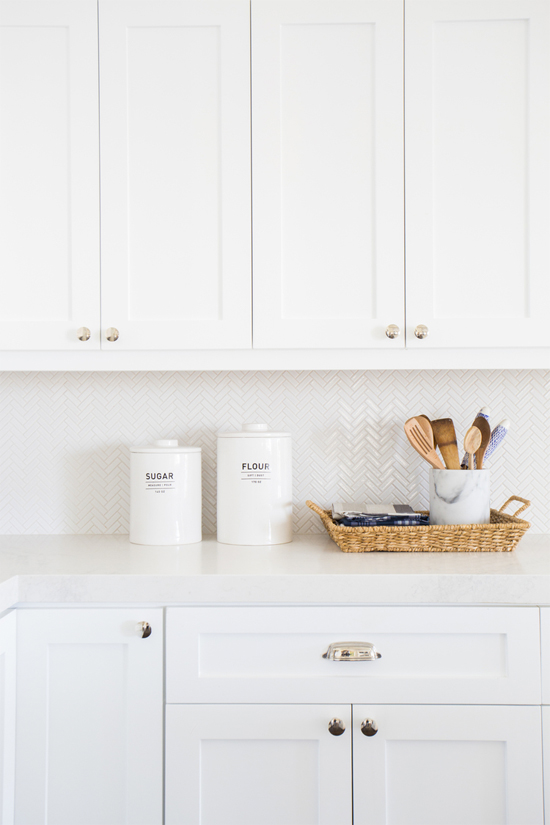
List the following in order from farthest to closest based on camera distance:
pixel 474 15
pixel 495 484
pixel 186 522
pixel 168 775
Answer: pixel 495 484 < pixel 186 522 < pixel 474 15 < pixel 168 775

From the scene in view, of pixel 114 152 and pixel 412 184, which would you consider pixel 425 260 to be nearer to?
pixel 412 184

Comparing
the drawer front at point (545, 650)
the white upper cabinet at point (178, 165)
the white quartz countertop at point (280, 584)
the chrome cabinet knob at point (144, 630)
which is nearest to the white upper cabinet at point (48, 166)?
the white upper cabinet at point (178, 165)

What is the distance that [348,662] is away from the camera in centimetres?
118

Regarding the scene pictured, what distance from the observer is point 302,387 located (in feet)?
5.58

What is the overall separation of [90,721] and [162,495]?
1.65 feet

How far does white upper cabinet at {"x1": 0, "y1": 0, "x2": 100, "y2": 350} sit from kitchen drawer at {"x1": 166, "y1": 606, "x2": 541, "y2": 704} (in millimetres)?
751

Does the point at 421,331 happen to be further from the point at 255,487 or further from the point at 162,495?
the point at 162,495

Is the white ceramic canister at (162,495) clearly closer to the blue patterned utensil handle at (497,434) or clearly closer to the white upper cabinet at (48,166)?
the white upper cabinet at (48,166)

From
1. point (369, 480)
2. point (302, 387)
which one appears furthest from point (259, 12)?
point (369, 480)

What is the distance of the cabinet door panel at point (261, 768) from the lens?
45.9 inches

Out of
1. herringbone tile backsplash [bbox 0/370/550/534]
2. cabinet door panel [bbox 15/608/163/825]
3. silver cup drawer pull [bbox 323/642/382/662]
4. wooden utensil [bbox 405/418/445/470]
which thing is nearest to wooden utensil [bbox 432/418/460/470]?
wooden utensil [bbox 405/418/445/470]

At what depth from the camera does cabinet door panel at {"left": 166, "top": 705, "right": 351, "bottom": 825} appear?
117cm

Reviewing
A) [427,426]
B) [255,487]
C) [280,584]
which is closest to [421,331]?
[427,426]

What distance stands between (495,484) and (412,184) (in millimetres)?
841
